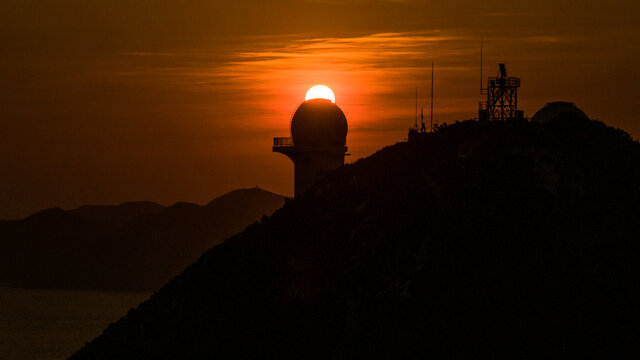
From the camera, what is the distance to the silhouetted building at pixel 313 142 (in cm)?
8938

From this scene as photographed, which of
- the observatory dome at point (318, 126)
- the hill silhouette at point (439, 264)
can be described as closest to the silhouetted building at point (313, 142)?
the observatory dome at point (318, 126)

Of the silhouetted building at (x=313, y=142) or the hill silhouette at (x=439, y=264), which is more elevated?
the silhouetted building at (x=313, y=142)

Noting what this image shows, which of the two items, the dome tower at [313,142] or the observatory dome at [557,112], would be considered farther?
the dome tower at [313,142]

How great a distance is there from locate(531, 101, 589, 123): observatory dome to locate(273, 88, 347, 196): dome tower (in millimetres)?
19816

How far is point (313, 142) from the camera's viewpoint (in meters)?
90.0

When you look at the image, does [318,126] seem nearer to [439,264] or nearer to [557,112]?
[557,112]

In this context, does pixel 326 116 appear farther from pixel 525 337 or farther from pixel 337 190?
pixel 525 337

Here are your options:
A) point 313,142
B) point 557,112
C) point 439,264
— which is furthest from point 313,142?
point 439,264

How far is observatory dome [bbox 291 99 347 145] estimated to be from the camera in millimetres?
90188

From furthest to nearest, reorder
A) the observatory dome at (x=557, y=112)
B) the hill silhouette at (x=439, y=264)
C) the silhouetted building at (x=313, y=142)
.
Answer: the silhouetted building at (x=313, y=142), the observatory dome at (x=557, y=112), the hill silhouette at (x=439, y=264)

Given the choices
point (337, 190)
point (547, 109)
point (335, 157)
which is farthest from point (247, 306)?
point (335, 157)

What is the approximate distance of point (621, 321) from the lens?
52.2m

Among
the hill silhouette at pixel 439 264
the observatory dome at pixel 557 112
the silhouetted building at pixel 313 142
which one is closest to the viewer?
the hill silhouette at pixel 439 264

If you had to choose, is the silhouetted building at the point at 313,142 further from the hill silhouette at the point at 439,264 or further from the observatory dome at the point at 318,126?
the hill silhouette at the point at 439,264
